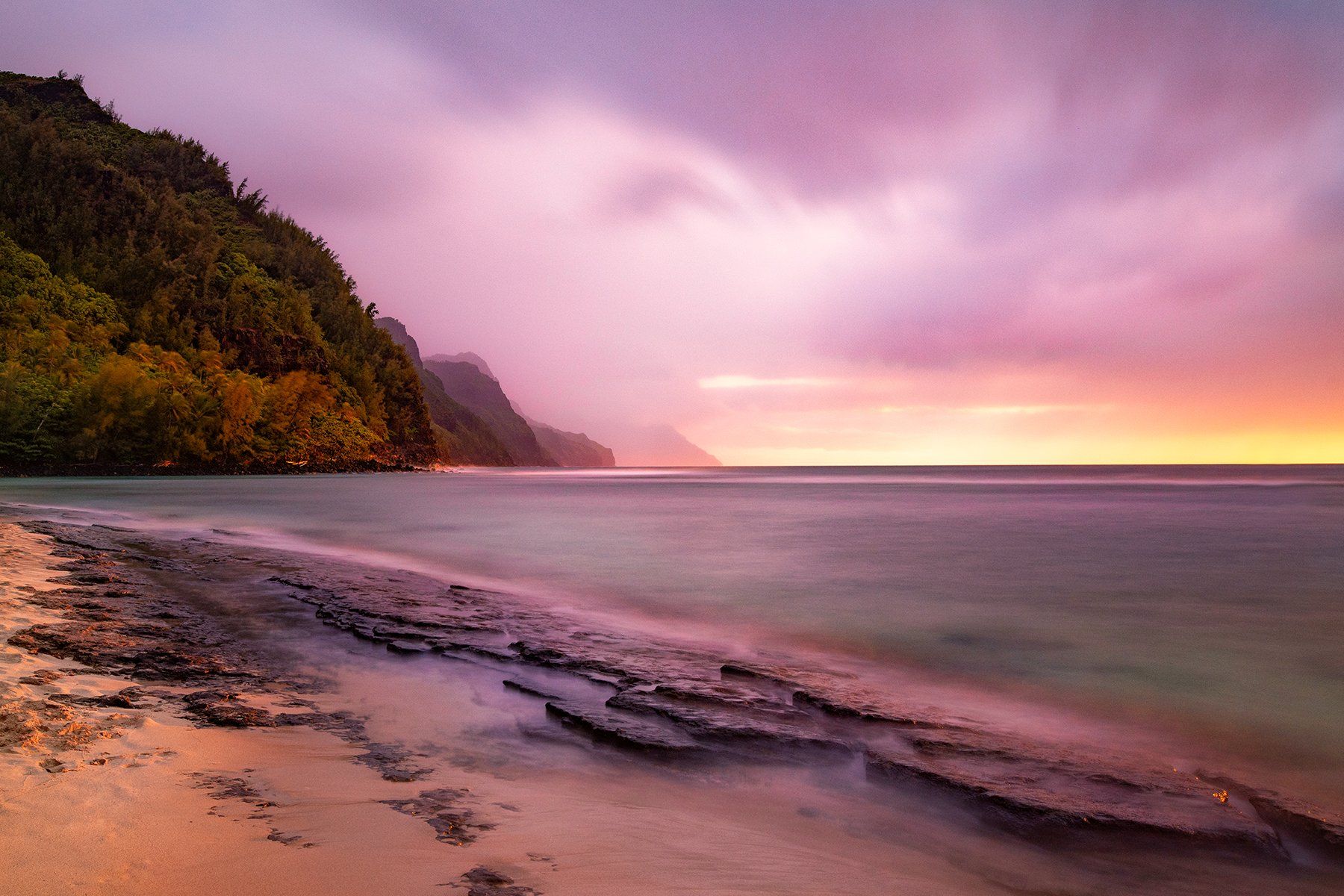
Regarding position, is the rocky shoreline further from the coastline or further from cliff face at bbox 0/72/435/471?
cliff face at bbox 0/72/435/471

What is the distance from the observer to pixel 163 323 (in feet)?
267

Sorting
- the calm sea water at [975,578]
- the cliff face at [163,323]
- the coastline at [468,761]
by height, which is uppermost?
the cliff face at [163,323]

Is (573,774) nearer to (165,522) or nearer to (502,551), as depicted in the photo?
(502,551)

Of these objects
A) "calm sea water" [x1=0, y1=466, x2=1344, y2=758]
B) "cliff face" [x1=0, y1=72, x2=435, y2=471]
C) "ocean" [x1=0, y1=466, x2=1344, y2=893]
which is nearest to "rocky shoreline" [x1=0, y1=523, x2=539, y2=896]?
"ocean" [x1=0, y1=466, x2=1344, y2=893]

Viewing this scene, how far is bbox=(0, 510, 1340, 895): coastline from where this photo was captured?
9.62ft

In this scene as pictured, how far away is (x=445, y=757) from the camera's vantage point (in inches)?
170

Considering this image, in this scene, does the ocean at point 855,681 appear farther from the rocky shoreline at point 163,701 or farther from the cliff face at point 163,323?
the cliff face at point 163,323

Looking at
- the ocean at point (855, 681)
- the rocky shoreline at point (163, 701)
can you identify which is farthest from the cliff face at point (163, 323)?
the rocky shoreline at point (163, 701)

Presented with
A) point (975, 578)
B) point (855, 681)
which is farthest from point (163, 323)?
point (855, 681)

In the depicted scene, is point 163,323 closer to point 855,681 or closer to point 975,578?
point 975,578

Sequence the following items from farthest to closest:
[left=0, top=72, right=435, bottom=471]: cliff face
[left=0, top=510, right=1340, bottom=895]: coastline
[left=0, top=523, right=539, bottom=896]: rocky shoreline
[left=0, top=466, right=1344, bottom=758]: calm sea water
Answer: [left=0, top=72, right=435, bottom=471]: cliff face → [left=0, top=466, right=1344, bottom=758]: calm sea water → [left=0, top=523, right=539, bottom=896]: rocky shoreline → [left=0, top=510, right=1340, bottom=895]: coastline

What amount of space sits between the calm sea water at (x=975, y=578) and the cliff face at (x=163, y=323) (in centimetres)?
3738

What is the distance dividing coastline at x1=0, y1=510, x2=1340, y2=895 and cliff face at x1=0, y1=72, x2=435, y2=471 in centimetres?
7267

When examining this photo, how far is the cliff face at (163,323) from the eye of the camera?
6531 cm
